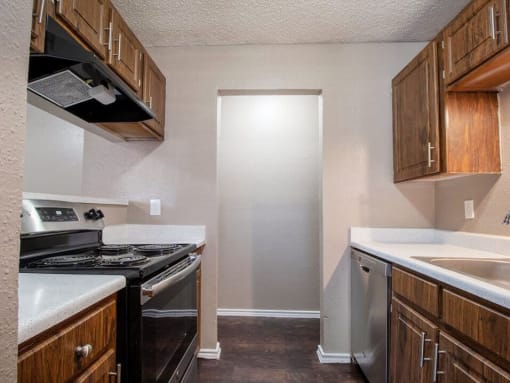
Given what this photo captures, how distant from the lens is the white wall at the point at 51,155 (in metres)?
1.96

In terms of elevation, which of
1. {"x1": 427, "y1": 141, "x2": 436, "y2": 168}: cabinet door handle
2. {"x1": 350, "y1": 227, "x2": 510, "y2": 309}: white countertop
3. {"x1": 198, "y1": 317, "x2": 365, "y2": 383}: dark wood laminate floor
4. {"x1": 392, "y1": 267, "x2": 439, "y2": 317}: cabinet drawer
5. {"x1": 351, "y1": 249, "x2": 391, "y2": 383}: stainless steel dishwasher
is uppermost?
{"x1": 427, "y1": 141, "x2": 436, "y2": 168}: cabinet door handle

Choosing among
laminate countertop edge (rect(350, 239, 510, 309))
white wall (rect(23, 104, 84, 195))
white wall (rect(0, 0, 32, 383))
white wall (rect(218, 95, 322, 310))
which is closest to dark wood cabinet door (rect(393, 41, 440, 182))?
laminate countertop edge (rect(350, 239, 510, 309))

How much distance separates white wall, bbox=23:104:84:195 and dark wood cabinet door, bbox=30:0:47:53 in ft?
3.26

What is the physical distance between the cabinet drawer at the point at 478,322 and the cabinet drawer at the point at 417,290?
0.06 m

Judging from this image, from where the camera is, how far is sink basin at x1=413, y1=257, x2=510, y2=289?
1370 millimetres

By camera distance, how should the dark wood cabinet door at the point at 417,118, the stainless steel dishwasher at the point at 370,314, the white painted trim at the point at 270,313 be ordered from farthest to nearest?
the white painted trim at the point at 270,313 < the dark wood cabinet door at the point at 417,118 < the stainless steel dishwasher at the point at 370,314

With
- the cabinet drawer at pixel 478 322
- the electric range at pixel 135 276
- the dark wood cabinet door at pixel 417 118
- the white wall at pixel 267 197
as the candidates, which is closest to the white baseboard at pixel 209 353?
the electric range at pixel 135 276

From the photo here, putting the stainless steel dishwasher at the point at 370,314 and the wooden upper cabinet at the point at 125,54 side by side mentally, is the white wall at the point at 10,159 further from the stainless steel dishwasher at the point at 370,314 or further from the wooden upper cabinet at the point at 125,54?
the stainless steel dishwasher at the point at 370,314

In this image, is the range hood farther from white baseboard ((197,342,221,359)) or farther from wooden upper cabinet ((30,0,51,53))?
white baseboard ((197,342,221,359))

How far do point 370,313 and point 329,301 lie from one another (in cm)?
48

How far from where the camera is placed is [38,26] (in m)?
1.03

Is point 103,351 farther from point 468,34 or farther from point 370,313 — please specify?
point 468,34

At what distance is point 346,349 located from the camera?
218 cm

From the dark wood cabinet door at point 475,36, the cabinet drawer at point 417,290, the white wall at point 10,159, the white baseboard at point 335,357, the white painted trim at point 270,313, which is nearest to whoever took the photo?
the white wall at point 10,159
